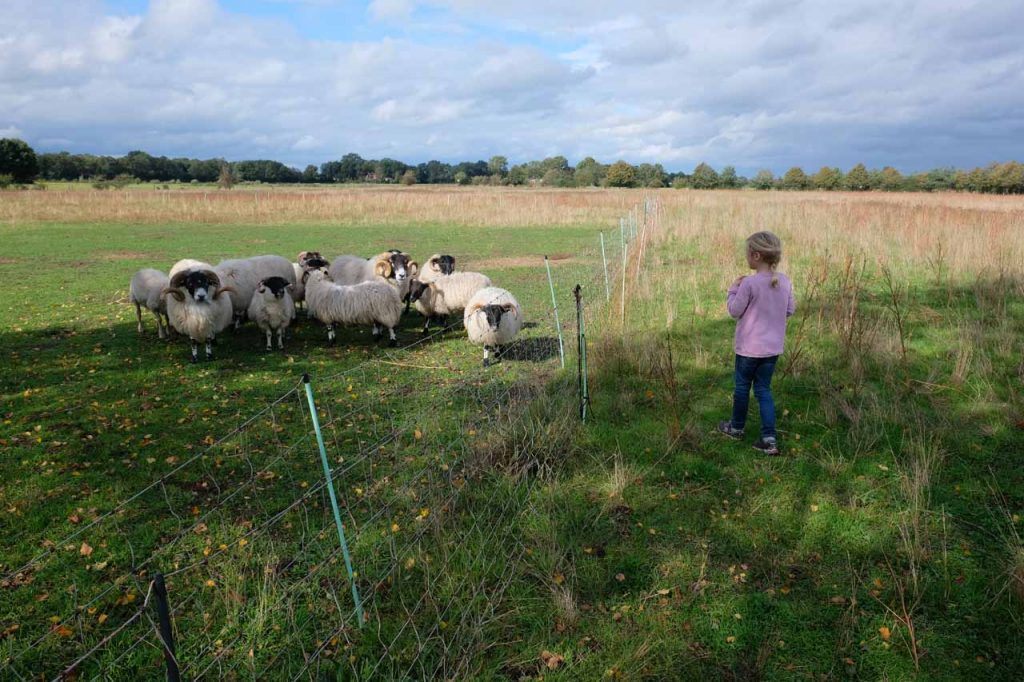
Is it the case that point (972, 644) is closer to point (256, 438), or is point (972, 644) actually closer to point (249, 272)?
point (256, 438)

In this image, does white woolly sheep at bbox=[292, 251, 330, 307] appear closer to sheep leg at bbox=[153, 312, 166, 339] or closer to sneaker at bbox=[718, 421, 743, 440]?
sheep leg at bbox=[153, 312, 166, 339]

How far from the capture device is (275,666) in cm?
342

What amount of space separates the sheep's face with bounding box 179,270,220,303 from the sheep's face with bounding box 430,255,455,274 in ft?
13.8

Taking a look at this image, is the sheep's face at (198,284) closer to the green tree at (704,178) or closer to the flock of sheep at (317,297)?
the flock of sheep at (317,297)

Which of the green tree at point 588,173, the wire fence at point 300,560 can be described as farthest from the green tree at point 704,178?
the wire fence at point 300,560

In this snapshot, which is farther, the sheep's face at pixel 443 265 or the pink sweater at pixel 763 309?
the sheep's face at pixel 443 265

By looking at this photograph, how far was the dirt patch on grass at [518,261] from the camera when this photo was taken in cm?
1827

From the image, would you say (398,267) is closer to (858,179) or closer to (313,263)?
(313,263)

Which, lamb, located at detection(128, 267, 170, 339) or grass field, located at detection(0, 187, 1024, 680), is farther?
lamb, located at detection(128, 267, 170, 339)

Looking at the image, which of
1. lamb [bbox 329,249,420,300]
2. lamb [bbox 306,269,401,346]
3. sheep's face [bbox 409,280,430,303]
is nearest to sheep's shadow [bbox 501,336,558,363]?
lamb [bbox 306,269,401,346]

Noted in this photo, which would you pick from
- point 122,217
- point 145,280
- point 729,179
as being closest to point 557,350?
point 145,280

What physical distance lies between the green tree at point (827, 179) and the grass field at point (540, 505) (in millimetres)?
71474

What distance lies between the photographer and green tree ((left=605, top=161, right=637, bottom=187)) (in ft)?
289

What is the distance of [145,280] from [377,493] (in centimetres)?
770
